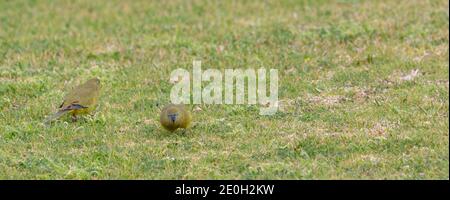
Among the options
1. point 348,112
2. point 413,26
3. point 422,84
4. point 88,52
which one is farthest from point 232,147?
point 413,26

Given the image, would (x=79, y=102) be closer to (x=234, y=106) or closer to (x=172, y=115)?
(x=172, y=115)

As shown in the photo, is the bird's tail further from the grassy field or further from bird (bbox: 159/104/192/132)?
bird (bbox: 159/104/192/132)

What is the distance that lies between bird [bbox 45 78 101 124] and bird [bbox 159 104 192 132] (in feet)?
3.50

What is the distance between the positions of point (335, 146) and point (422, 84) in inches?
109

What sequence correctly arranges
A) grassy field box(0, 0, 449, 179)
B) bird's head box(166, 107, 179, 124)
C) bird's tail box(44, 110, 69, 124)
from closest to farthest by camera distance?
grassy field box(0, 0, 449, 179), bird's head box(166, 107, 179, 124), bird's tail box(44, 110, 69, 124)

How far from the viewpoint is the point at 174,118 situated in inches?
361

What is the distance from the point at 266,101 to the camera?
10641 mm

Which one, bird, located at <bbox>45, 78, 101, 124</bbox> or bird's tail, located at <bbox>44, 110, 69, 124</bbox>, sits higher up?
bird, located at <bbox>45, 78, 101, 124</bbox>

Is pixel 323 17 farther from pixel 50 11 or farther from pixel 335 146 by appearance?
pixel 335 146

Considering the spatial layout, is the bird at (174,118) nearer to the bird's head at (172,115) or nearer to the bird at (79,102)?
the bird's head at (172,115)

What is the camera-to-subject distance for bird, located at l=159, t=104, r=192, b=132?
9.17 m

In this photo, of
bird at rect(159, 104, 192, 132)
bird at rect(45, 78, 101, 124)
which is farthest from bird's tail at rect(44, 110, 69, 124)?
bird at rect(159, 104, 192, 132)

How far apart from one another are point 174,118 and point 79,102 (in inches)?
50.0

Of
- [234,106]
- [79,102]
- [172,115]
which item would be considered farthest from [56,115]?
[234,106]
